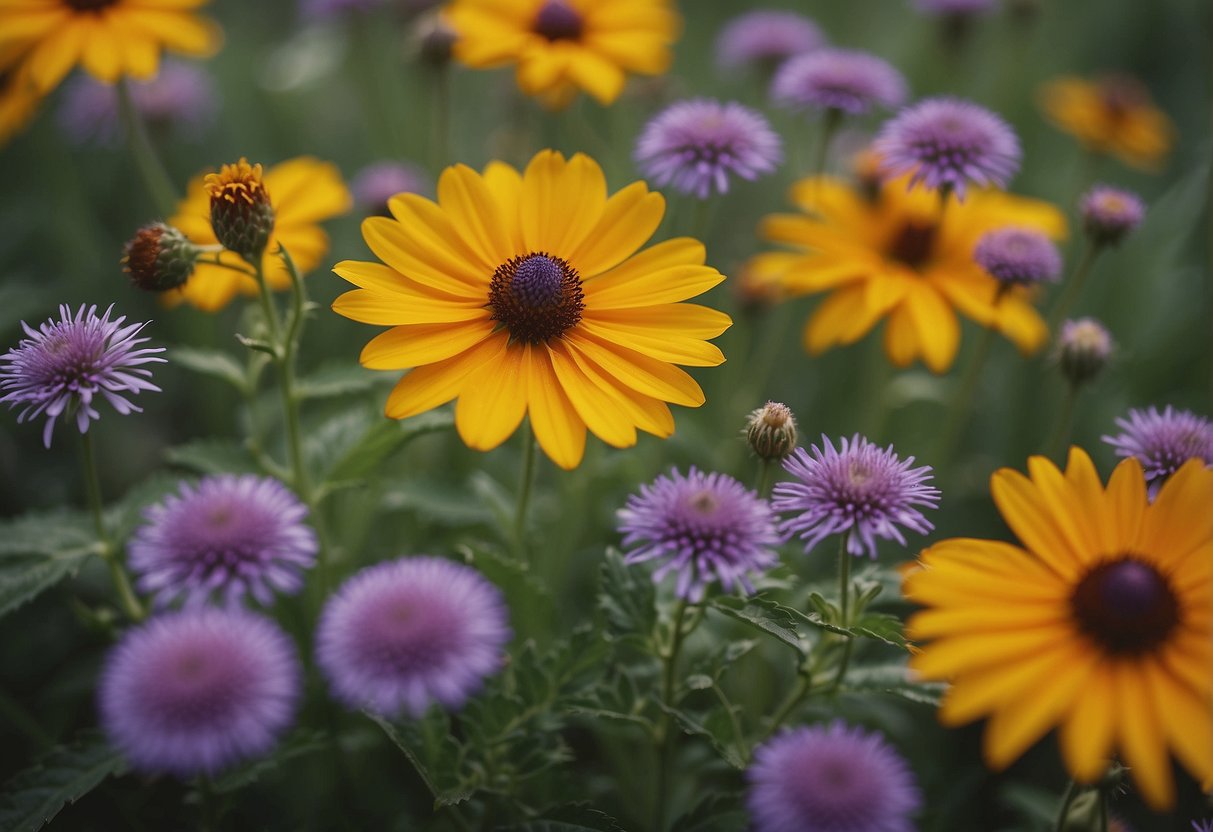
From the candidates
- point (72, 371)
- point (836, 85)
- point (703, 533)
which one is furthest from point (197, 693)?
point (836, 85)

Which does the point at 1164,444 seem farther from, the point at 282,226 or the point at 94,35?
the point at 94,35

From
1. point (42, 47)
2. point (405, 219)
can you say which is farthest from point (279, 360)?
point (42, 47)

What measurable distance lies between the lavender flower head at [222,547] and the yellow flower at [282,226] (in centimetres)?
58

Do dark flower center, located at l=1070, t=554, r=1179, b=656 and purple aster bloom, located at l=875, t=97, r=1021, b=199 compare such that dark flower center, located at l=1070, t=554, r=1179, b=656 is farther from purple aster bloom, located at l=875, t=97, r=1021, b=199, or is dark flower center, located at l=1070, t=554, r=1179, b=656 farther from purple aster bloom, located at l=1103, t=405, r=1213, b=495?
purple aster bloom, located at l=875, t=97, r=1021, b=199

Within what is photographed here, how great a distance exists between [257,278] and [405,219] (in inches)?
8.7

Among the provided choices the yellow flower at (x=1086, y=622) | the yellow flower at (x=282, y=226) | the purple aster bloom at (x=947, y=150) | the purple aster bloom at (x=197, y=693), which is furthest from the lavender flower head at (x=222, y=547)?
the purple aster bloom at (x=947, y=150)

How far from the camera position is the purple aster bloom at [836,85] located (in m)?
1.83

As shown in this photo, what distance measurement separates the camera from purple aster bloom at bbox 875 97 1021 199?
1.62 m

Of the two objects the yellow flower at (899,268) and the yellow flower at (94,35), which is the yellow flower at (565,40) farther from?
the yellow flower at (94,35)

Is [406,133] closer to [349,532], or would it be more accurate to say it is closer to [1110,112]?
[349,532]

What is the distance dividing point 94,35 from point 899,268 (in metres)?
1.52

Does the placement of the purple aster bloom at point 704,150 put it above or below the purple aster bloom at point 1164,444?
above

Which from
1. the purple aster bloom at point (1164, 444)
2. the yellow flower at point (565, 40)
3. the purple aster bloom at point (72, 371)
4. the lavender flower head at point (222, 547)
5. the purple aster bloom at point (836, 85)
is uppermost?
the yellow flower at point (565, 40)

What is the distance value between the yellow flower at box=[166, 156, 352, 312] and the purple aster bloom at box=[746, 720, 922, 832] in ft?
3.63
